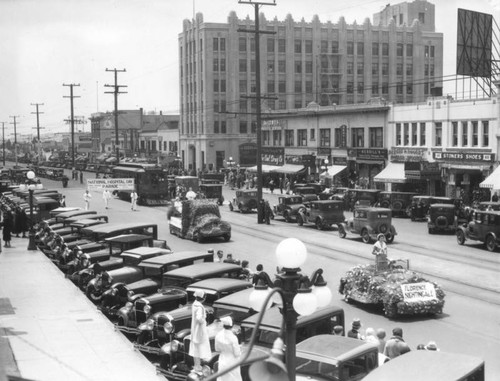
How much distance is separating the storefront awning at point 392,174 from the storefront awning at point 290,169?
497 inches

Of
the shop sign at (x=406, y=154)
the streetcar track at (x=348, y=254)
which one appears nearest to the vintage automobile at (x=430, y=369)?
the streetcar track at (x=348, y=254)

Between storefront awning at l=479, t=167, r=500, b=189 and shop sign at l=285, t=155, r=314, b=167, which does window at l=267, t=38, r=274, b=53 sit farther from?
storefront awning at l=479, t=167, r=500, b=189

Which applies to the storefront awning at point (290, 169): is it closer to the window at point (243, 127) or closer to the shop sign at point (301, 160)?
the shop sign at point (301, 160)

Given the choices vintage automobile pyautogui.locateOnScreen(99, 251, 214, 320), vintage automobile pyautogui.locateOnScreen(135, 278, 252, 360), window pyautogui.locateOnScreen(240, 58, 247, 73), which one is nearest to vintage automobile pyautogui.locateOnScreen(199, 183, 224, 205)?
vintage automobile pyautogui.locateOnScreen(99, 251, 214, 320)

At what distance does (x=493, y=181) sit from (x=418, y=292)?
2601 cm

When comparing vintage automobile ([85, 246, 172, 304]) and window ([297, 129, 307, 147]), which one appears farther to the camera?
window ([297, 129, 307, 147])

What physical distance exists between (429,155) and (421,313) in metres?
34.6

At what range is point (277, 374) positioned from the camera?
226 inches

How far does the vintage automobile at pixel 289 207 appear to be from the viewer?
39.1 meters

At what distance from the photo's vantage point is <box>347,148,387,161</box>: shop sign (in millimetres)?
55375

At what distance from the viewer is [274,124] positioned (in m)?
73.7

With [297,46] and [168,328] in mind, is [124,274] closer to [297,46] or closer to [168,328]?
[168,328]

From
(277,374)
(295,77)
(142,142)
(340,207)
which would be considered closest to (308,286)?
(277,374)

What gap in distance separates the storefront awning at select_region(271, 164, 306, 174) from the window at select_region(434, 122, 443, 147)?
17514mm
